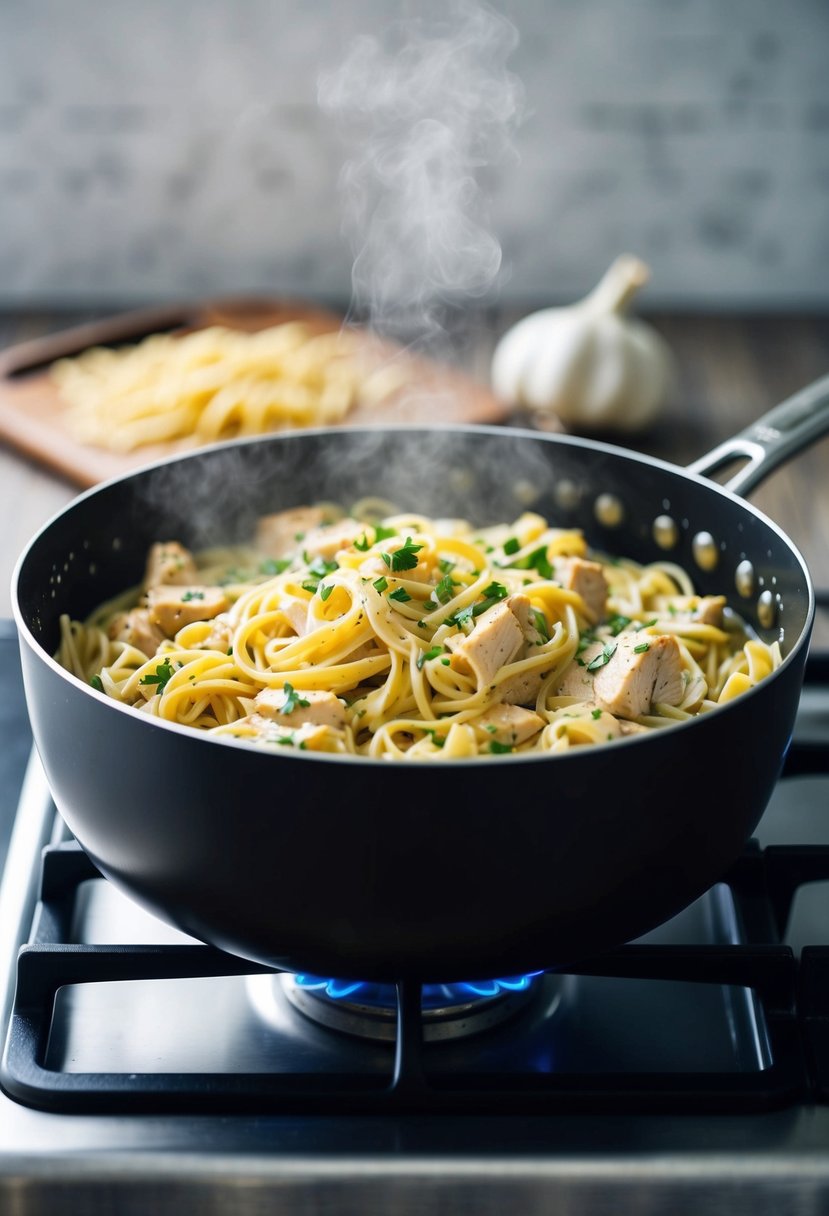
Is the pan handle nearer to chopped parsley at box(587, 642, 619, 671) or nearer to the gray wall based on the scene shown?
chopped parsley at box(587, 642, 619, 671)

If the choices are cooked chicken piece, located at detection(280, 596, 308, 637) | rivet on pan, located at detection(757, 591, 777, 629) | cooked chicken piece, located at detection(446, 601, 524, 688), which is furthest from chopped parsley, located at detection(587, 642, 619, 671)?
cooked chicken piece, located at detection(280, 596, 308, 637)

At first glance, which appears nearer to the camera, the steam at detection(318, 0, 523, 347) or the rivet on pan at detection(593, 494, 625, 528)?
the rivet on pan at detection(593, 494, 625, 528)

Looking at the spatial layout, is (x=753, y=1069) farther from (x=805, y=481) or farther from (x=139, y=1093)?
(x=805, y=481)

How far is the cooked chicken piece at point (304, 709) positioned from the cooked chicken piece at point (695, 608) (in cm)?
59

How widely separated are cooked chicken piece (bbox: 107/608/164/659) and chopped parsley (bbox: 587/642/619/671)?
0.58m

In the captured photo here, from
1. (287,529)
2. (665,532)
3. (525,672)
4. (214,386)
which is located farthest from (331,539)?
(214,386)

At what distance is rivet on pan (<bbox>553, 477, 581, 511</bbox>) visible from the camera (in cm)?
198

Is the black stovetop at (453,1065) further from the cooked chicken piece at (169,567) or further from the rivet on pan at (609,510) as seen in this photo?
the rivet on pan at (609,510)

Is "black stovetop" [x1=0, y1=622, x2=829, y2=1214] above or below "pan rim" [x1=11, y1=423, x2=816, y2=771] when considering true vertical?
below

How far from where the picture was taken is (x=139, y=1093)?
1.24 metres

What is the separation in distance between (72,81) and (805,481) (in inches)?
80.2

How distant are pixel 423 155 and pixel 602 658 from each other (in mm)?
1552

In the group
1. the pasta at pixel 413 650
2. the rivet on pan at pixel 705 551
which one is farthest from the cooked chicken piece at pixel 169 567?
the rivet on pan at pixel 705 551

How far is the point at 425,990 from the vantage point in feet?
4.65
